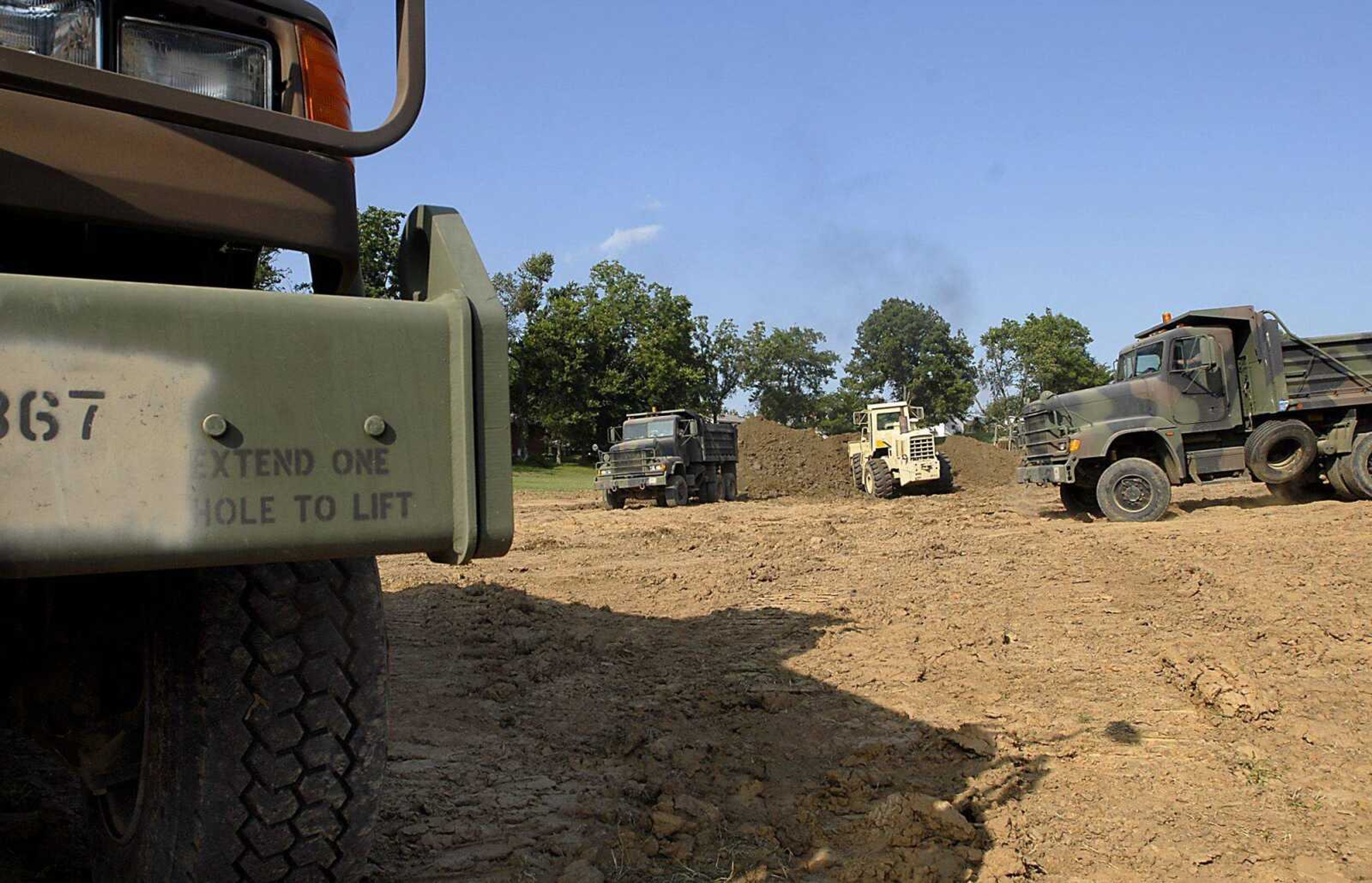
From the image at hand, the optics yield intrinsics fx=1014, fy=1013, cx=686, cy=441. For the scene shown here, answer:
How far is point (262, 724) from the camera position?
2.13 meters

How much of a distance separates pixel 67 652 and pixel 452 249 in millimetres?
1320

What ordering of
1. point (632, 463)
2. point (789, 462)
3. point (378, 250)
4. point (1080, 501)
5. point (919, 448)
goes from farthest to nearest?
1. point (789, 462)
2. point (919, 448)
3. point (632, 463)
4. point (1080, 501)
5. point (378, 250)

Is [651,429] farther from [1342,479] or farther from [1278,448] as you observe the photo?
[1342,479]

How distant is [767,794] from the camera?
3750 millimetres

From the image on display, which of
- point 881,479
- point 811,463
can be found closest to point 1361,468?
point 881,479

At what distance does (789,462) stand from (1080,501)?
70.1ft

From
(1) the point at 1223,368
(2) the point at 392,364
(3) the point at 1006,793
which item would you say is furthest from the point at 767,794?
(1) the point at 1223,368

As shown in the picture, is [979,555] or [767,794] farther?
[979,555]

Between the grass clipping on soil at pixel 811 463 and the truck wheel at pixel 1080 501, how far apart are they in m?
15.2

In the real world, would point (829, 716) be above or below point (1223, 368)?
below

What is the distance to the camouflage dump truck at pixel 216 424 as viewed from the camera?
146cm

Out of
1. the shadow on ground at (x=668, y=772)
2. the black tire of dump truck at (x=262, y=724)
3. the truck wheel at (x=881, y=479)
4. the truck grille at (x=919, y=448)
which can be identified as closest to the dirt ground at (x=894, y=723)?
the shadow on ground at (x=668, y=772)

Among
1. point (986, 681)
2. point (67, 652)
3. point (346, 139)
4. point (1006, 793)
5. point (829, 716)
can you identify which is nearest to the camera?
point (346, 139)

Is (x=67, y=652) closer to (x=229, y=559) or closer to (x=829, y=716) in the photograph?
(x=229, y=559)
